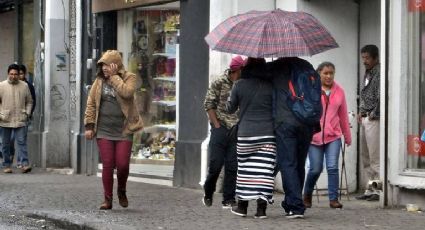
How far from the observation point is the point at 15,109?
720 inches

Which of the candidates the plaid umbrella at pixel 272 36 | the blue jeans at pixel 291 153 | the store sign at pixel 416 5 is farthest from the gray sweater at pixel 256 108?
the store sign at pixel 416 5

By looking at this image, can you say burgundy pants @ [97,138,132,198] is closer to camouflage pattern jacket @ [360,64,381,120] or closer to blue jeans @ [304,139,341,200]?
blue jeans @ [304,139,341,200]

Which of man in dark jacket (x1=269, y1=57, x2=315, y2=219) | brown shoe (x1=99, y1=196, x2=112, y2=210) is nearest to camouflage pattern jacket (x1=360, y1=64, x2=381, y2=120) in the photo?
man in dark jacket (x1=269, y1=57, x2=315, y2=219)

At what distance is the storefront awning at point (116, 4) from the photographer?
15.2 m

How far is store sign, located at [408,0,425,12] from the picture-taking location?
11219 mm

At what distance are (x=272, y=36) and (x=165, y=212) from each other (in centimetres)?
257

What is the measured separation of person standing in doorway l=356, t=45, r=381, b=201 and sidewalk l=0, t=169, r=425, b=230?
0.45 metres

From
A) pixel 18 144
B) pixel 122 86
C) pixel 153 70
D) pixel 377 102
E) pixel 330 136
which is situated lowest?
pixel 18 144

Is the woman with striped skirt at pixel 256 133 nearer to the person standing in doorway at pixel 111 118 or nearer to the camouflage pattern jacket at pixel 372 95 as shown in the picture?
the person standing in doorway at pixel 111 118

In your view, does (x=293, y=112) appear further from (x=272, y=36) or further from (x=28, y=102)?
(x=28, y=102)

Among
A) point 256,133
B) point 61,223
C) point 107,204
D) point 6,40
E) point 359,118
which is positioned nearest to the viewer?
point 256,133

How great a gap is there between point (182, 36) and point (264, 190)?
5.07 metres

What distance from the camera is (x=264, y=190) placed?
9977mm

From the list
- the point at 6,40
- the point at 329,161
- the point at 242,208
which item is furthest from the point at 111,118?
the point at 6,40
